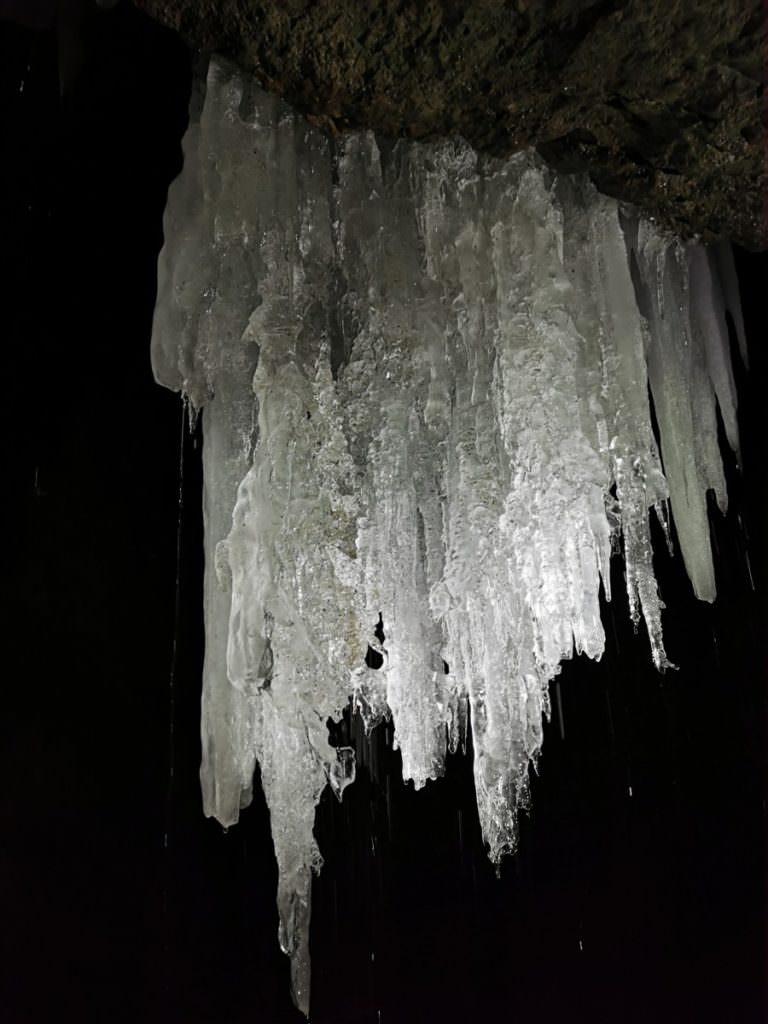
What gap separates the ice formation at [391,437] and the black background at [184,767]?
67 centimetres

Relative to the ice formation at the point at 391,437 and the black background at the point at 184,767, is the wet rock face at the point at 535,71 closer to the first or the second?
the ice formation at the point at 391,437

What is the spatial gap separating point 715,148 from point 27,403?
1994 millimetres

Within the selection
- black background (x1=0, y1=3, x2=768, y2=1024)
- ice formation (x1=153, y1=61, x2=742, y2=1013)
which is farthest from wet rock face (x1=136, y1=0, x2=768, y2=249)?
black background (x1=0, y1=3, x2=768, y2=1024)

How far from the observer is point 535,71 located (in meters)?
1.57

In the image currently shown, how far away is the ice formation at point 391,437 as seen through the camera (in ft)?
5.63

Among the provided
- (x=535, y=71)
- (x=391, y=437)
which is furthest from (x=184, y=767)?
(x=535, y=71)

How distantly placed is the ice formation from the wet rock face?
0.12 metres

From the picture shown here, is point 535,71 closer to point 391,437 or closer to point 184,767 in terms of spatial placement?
point 391,437

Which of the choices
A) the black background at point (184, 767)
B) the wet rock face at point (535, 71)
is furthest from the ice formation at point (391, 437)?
the black background at point (184, 767)

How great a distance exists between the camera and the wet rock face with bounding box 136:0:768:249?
1.44 meters

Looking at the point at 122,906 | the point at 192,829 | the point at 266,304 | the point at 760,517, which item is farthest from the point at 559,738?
the point at 266,304

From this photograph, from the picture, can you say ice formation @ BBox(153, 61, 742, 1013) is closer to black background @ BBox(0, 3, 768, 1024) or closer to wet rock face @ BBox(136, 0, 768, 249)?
wet rock face @ BBox(136, 0, 768, 249)

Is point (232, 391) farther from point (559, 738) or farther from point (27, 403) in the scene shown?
point (559, 738)

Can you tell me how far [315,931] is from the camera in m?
3.04
